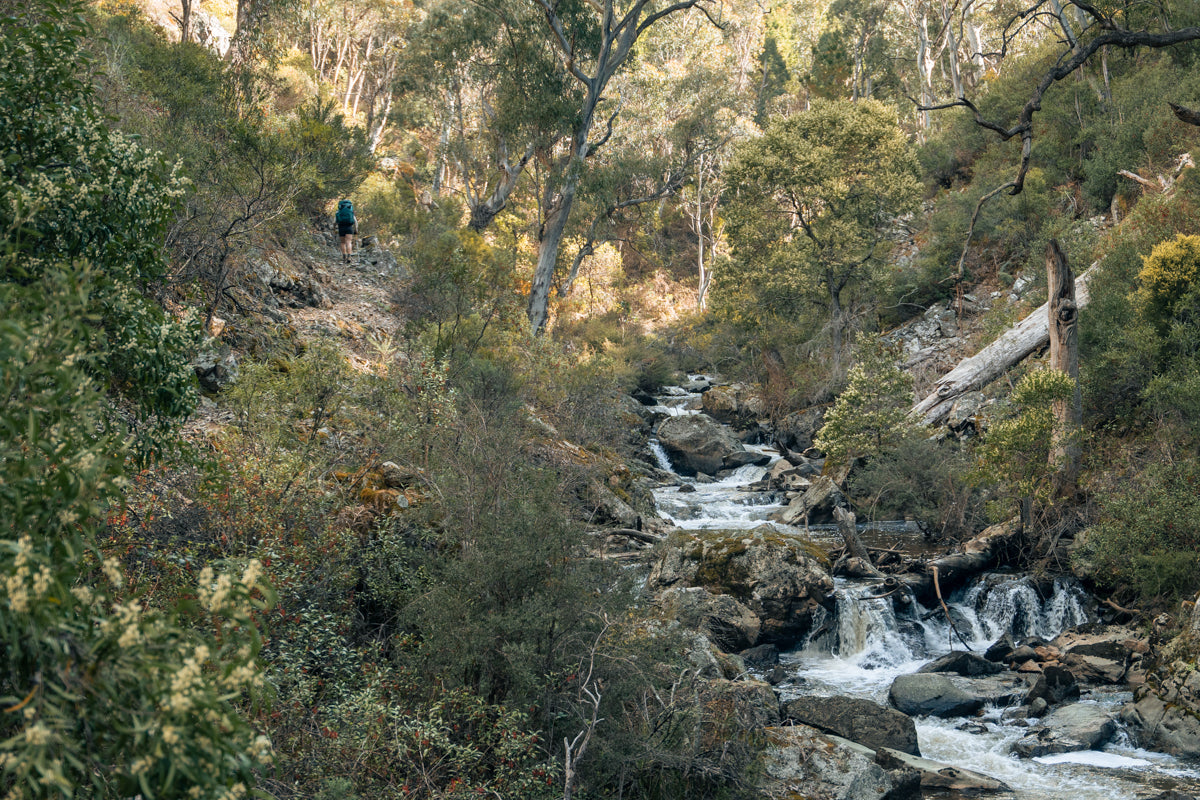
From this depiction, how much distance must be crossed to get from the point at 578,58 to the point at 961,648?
14.9 metres

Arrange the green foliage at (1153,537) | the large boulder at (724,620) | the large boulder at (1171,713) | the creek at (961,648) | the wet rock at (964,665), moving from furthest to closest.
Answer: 1. the wet rock at (964,665)
2. the green foliage at (1153,537)
3. the large boulder at (724,620)
4. the large boulder at (1171,713)
5. the creek at (961,648)

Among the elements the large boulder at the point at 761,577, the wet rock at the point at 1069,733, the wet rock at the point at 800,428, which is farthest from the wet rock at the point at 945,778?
the wet rock at the point at 800,428

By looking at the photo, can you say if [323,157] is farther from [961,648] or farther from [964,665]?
[961,648]

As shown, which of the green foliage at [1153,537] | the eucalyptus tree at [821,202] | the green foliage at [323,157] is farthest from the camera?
the eucalyptus tree at [821,202]

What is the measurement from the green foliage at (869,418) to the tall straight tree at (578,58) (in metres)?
7.15

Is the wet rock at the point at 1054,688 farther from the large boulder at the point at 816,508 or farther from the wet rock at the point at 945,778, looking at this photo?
the large boulder at the point at 816,508

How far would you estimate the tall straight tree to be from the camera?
661 inches

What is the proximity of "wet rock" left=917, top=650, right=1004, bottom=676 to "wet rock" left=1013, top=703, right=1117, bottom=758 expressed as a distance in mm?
1340

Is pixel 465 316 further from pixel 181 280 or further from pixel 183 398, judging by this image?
pixel 183 398

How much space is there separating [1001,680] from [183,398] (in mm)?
9677

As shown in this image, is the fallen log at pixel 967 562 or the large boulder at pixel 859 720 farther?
the fallen log at pixel 967 562

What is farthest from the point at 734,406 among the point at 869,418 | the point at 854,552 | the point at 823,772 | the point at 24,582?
the point at 24,582

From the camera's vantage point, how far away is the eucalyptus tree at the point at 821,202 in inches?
895

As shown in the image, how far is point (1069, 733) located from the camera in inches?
314
